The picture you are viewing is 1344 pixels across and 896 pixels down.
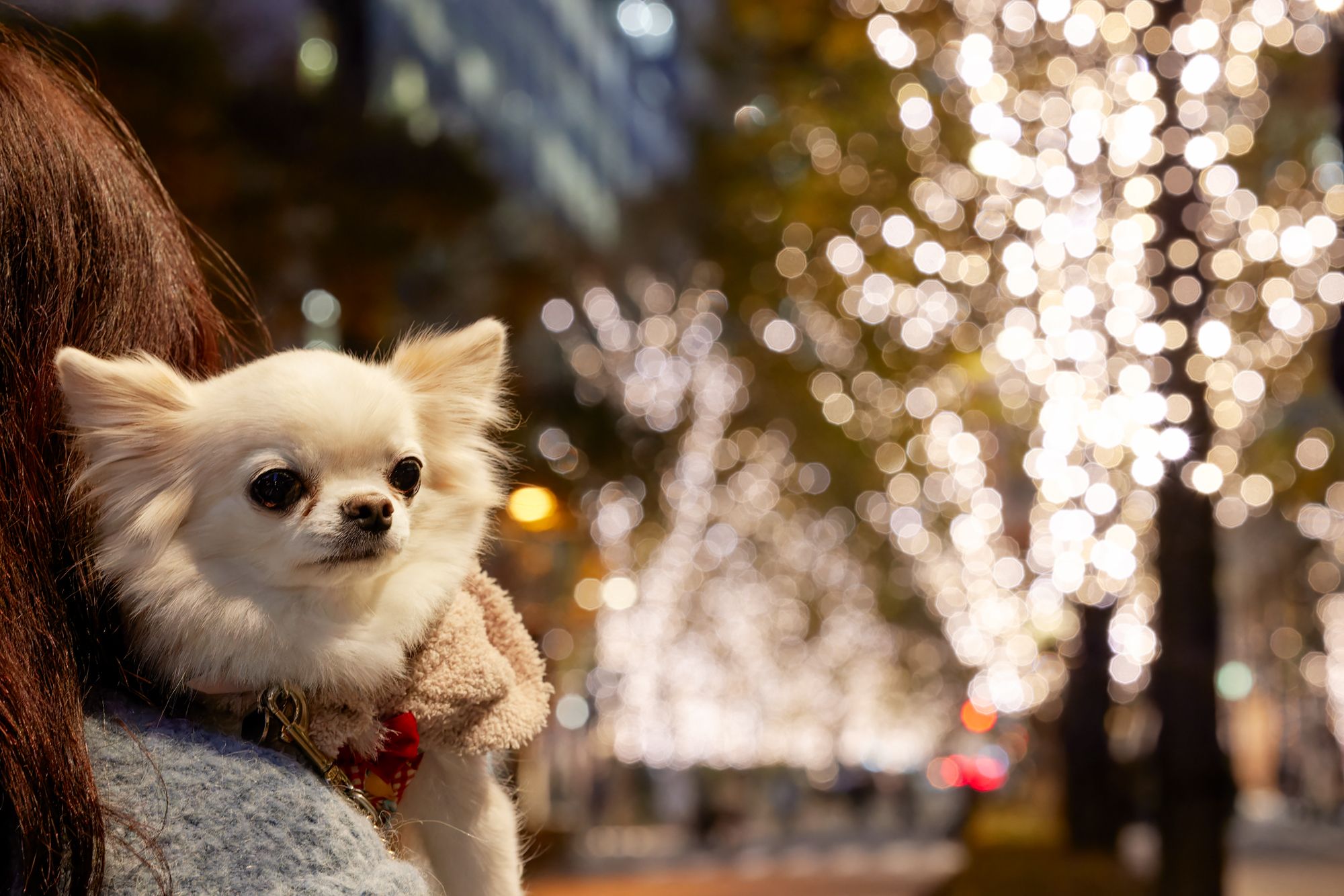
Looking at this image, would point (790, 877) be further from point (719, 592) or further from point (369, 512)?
point (369, 512)

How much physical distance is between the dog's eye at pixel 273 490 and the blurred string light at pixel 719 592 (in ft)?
30.4

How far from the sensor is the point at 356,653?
1466mm

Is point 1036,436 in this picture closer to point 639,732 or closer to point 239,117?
point 239,117

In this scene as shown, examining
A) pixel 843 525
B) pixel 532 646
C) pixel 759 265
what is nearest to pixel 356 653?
pixel 532 646

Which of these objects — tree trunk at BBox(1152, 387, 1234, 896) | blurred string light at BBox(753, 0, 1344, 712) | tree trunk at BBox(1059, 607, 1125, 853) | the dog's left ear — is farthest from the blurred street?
the dog's left ear

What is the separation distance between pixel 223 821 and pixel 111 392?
0.47 meters

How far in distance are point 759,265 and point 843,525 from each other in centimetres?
1200

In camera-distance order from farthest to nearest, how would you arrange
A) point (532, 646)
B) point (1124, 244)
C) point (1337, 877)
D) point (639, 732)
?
point (639, 732)
point (1337, 877)
point (1124, 244)
point (532, 646)

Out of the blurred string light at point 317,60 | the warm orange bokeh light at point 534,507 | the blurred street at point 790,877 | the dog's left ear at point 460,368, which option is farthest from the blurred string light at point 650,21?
the dog's left ear at point 460,368

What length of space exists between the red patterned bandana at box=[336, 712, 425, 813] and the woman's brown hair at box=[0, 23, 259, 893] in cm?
28

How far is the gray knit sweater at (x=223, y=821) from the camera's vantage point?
1.25 metres

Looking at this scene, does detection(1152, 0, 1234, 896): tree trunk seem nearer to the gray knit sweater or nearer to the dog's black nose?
the dog's black nose

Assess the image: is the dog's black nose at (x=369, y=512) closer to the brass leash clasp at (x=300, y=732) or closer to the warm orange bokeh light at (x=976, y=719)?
the brass leash clasp at (x=300, y=732)

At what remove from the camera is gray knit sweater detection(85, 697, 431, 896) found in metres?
1.25
